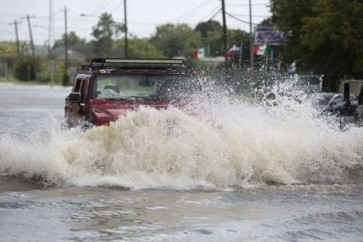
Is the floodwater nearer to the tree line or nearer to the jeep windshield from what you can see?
the jeep windshield

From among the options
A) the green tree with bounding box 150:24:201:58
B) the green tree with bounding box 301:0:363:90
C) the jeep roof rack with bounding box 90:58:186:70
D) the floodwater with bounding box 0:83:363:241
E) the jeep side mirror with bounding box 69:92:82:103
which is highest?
the green tree with bounding box 150:24:201:58

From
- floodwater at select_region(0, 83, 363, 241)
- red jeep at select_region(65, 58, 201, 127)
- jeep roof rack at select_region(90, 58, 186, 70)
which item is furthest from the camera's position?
jeep roof rack at select_region(90, 58, 186, 70)

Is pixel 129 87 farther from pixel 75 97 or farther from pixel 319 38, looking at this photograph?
pixel 319 38

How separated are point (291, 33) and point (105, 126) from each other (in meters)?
33.4

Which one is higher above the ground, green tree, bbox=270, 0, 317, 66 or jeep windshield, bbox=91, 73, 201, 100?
green tree, bbox=270, 0, 317, 66

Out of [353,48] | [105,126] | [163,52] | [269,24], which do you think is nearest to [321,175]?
[105,126]

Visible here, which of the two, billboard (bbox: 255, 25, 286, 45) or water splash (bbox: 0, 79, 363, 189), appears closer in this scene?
water splash (bbox: 0, 79, 363, 189)

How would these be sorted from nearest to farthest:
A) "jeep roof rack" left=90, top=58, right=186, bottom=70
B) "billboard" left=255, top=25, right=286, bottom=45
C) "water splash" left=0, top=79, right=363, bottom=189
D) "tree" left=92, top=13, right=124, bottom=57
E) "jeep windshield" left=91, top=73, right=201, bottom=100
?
1. "water splash" left=0, top=79, right=363, bottom=189
2. "jeep windshield" left=91, top=73, right=201, bottom=100
3. "jeep roof rack" left=90, top=58, right=186, bottom=70
4. "billboard" left=255, top=25, right=286, bottom=45
5. "tree" left=92, top=13, right=124, bottom=57

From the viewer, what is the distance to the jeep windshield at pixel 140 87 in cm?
1270

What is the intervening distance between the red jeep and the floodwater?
559mm

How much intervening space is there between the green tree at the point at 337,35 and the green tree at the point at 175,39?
9355 cm

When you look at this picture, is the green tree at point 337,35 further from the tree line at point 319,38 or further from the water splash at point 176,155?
the water splash at point 176,155

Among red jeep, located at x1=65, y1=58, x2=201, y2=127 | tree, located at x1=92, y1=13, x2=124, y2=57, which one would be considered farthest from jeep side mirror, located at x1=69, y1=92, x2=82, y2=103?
tree, located at x1=92, y1=13, x2=124, y2=57

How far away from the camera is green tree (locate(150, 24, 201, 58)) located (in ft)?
475
